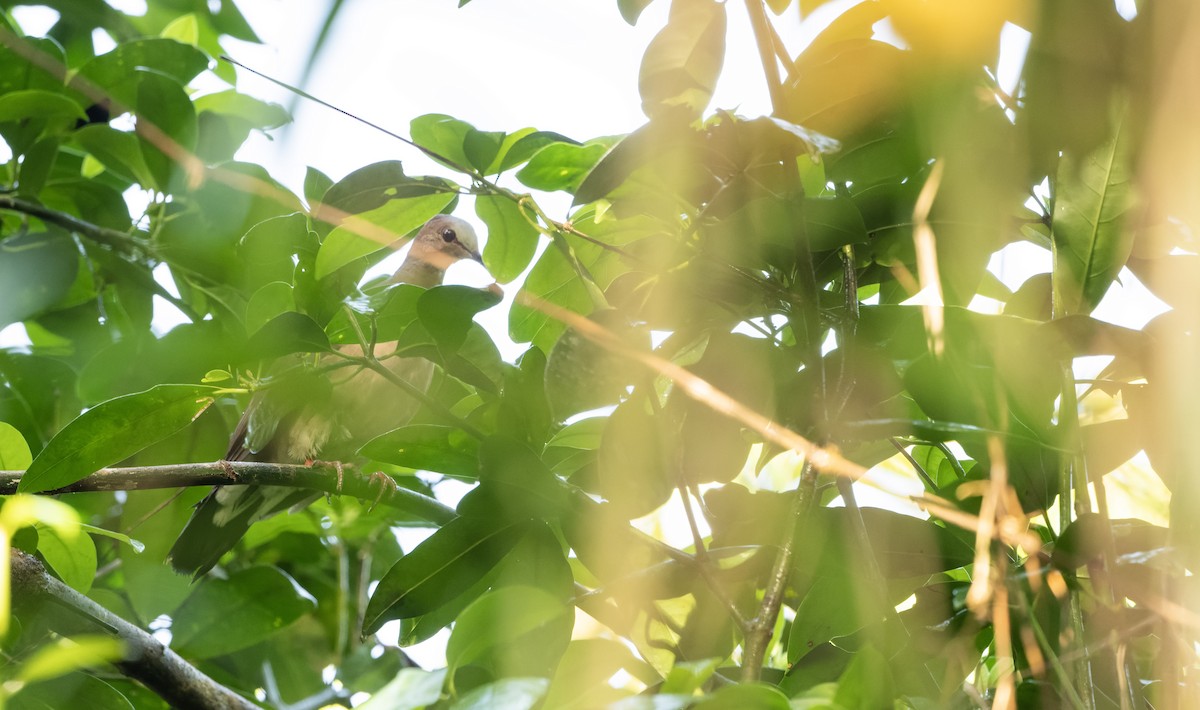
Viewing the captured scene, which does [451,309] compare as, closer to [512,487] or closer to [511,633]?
[512,487]

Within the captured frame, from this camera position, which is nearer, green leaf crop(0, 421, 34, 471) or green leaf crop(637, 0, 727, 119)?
green leaf crop(637, 0, 727, 119)

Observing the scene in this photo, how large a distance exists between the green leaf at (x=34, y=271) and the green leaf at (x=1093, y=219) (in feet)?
5.53

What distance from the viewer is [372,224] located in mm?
1067

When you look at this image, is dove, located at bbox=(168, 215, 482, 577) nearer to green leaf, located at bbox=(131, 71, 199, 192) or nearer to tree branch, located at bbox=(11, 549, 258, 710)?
green leaf, located at bbox=(131, 71, 199, 192)

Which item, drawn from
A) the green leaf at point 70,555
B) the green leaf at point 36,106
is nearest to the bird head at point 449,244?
the green leaf at point 36,106

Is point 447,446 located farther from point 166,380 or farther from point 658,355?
point 166,380

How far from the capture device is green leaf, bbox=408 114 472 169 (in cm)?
120

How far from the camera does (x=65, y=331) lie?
1948 mm

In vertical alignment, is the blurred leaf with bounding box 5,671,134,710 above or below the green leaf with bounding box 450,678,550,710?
below

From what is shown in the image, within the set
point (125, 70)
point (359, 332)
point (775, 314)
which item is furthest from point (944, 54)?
point (125, 70)

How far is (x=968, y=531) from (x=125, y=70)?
1.62 metres

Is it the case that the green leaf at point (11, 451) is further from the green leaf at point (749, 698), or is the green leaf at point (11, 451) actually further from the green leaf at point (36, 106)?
the green leaf at point (749, 698)

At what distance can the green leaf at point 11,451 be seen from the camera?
1.19m

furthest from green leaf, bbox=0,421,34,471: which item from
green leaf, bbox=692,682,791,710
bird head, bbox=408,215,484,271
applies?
bird head, bbox=408,215,484,271
